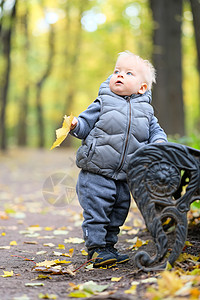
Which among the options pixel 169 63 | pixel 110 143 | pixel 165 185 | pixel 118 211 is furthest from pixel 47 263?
pixel 169 63

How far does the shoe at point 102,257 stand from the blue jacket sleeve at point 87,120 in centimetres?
94

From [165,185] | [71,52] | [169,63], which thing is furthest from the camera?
[71,52]

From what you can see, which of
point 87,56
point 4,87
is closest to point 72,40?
point 87,56

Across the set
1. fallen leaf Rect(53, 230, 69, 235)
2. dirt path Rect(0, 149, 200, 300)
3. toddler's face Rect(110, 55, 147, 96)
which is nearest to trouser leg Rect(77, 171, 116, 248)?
dirt path Rect(0, 149, 200, 300)

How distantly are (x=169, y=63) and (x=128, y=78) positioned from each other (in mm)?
9030

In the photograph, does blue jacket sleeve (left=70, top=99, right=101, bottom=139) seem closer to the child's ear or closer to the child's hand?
the child's hand

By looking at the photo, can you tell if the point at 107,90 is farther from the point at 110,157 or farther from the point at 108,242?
the point at 108,242

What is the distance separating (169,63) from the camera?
11.9 meters

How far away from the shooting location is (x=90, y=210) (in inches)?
127

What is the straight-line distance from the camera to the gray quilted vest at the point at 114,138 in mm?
3168

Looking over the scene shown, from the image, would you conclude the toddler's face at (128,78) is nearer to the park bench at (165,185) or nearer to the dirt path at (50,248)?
the park bench at (165,185)

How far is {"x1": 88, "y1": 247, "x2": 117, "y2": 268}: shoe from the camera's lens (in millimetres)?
3191

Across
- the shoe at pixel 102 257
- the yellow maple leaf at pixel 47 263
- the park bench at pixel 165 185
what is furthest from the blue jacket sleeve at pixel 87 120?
the yellow maple leaf at pixel 47 263

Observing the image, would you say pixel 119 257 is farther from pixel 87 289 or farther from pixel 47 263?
pixel 87 289
